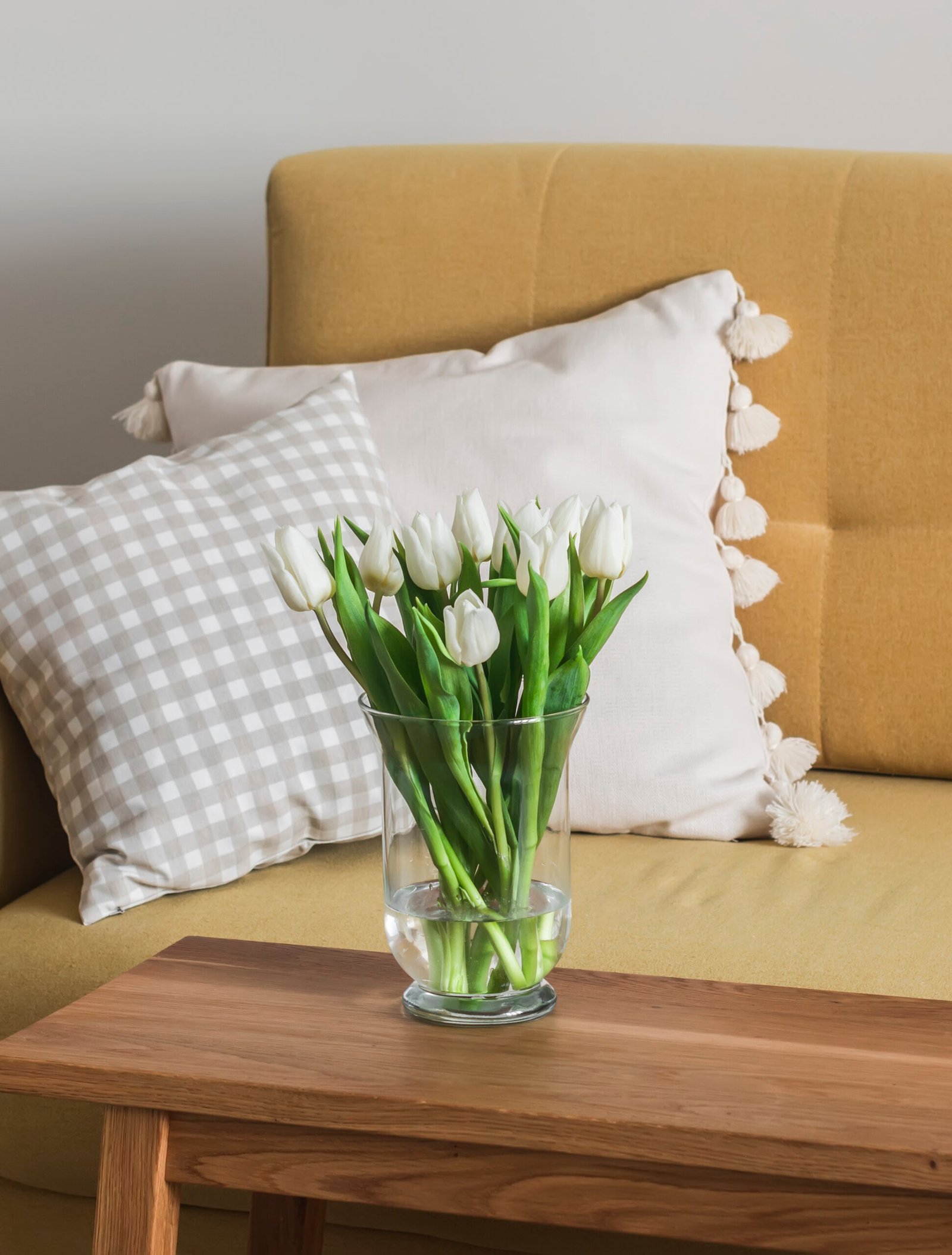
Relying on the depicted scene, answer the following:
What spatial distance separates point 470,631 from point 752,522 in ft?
2.60

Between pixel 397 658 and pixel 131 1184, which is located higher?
pixel 397 658

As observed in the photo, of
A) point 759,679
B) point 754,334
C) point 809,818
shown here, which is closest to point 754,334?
point 754,334

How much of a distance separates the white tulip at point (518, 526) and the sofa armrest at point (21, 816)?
60 centimetres

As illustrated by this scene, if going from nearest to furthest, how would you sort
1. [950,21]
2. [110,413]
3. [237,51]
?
[950,21], [237,51], [110,413]

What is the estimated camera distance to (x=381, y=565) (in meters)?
0.68

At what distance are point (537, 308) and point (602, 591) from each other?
2.60ft

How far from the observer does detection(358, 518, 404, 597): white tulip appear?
0.68 metres

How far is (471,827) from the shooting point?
683mm

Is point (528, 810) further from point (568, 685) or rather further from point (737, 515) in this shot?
point (737, 515)

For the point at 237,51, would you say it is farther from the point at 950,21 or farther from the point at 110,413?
the point at 950,21

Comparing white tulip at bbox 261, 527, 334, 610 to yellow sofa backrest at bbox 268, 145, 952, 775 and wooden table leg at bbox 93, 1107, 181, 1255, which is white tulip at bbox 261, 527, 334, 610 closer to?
wooden table leg at bbox 93, 1107, 181, 1255

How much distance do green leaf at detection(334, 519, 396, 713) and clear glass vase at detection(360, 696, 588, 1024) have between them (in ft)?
0.03

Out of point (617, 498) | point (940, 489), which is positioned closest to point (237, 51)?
point (617, 498)

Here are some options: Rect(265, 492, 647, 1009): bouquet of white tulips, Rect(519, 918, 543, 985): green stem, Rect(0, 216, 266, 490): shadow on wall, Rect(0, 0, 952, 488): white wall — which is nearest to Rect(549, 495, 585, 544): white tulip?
Rect(265, 492, 647, 1009): bouquet of white tulips
